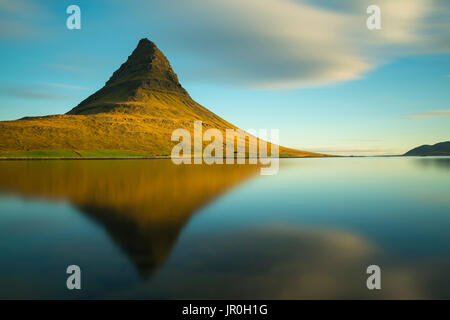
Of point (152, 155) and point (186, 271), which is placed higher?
point (152, 155)

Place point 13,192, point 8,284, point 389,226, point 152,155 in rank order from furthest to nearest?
point 152,155, point 13,192, point 389,226, point 8,284

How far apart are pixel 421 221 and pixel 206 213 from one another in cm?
1451

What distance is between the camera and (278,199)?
2594 cm

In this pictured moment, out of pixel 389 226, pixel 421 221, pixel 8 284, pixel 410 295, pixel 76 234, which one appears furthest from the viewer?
pixel 421 221

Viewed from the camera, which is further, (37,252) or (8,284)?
(37,252)

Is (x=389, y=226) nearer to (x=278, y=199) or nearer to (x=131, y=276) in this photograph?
(x=278, y=199)

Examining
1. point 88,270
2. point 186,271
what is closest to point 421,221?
point 186,271

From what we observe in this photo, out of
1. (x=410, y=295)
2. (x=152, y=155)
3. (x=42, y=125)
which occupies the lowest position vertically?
(x=410, y=295)

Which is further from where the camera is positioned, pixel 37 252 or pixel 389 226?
pixel 389 226

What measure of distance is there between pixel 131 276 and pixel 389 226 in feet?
49.5

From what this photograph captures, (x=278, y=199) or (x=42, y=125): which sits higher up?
(x=42, y=125)

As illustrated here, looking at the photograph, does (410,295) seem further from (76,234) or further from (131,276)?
(76,234)

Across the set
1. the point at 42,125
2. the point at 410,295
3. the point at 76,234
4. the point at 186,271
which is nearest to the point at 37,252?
the point at 76,234

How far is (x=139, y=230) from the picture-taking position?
14.8 m
